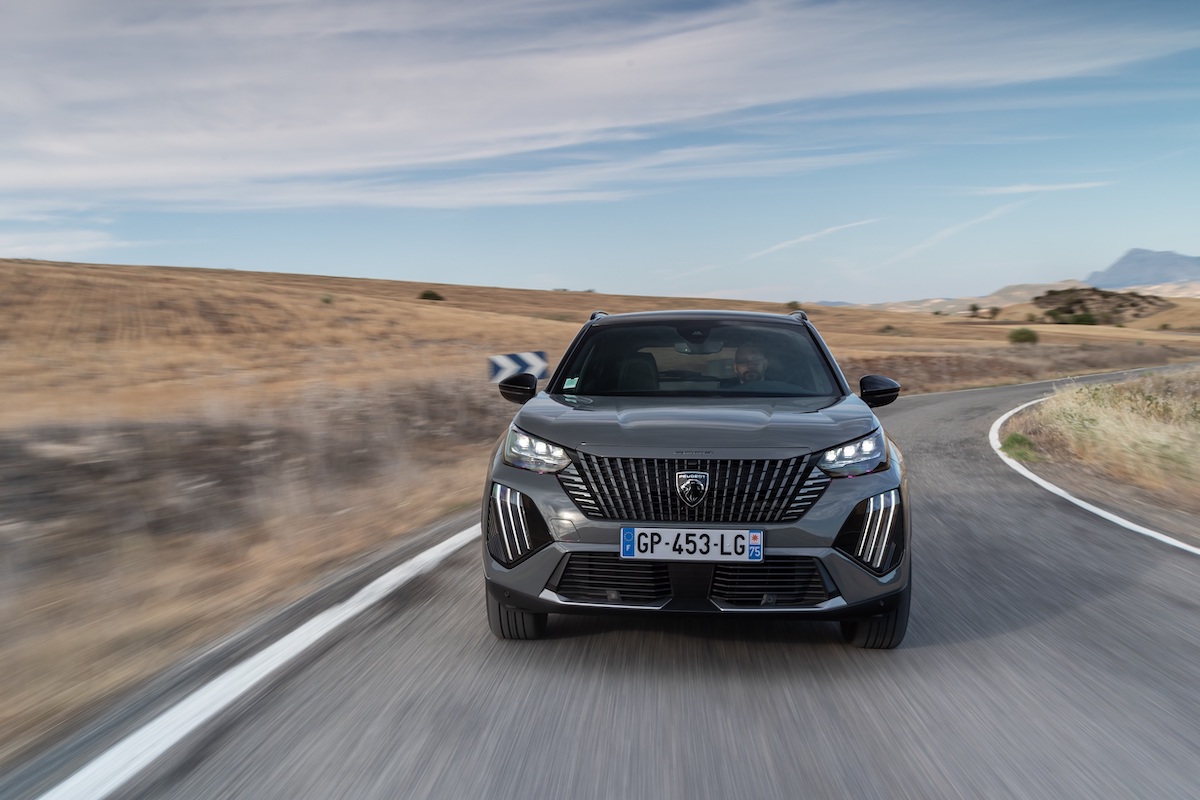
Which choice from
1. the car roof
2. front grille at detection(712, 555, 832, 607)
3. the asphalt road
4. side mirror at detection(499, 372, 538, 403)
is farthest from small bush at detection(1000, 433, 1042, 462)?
front grille at detection(712, 555, 832, 607)

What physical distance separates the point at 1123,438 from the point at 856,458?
354 inches

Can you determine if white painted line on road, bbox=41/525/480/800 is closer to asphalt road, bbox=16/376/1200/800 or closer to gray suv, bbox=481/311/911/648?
asphalt road, bbox=16/376/1200/800

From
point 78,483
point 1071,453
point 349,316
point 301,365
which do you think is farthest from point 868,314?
point 78,483

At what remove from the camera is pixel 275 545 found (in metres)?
7.45

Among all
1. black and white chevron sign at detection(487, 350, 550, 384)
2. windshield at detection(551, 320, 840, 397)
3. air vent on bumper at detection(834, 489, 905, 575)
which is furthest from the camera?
black and white chevron sign at detection(487, 350, 550, 384)

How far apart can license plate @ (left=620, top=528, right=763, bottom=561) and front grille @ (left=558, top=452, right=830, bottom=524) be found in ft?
0.18

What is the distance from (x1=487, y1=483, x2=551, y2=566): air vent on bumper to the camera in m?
4.36

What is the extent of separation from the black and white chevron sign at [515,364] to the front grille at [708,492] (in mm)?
8934

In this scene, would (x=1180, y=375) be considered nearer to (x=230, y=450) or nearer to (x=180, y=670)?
(x=230, y=450)

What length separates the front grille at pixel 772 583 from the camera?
4.19 metres

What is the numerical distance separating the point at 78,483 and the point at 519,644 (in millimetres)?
5427

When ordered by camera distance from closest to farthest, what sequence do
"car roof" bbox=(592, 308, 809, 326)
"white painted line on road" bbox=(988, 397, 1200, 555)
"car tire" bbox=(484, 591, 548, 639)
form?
"car tire" bbox=(484, 591, 548, 639), "car roof" bbox=(592, 308, 809, 326), "white painted line on road" bbox=(988, 397, 1200, 555)

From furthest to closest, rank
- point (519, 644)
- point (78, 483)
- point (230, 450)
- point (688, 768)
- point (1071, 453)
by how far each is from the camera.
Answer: point (1071, 453) < point (230, 450) < point (78, 483) < point (519, 644) < point (688, 768)

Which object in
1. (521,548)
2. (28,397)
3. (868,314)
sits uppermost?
(521,548)
